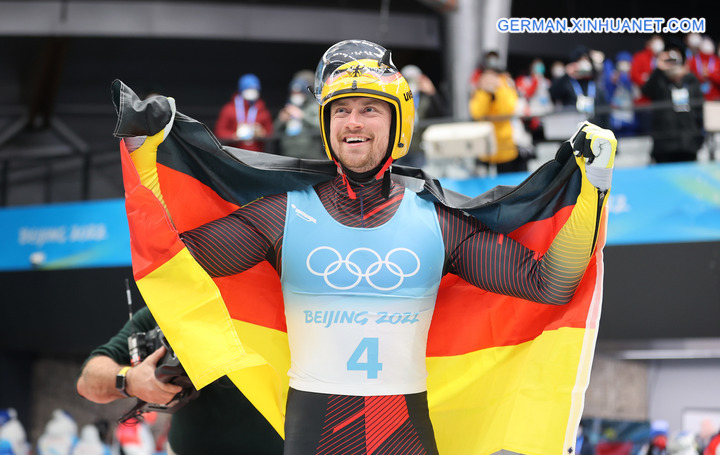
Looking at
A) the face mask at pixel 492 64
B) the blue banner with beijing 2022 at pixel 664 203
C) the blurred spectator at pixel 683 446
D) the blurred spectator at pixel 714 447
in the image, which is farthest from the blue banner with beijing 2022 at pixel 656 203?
the blurred spectator at pixel 683 446

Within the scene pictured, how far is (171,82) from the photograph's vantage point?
16375 millimetres

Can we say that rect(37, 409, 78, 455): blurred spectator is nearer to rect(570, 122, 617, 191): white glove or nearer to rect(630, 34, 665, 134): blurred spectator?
rect(630, 34, 665, 134): blurred spectator

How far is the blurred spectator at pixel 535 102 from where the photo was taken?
8.55 meters

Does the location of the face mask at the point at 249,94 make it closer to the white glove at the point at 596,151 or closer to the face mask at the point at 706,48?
the face mask at the point at 706,48

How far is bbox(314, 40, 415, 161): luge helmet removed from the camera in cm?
309

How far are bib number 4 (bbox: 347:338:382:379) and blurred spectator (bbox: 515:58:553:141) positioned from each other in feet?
19.1

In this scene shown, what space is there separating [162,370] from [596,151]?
5.43 feet

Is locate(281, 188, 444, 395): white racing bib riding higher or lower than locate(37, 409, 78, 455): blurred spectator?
higher

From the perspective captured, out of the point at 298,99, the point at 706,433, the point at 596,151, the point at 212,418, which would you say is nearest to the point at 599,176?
the point at 596,151

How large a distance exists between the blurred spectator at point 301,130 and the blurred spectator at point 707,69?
3.84 metres

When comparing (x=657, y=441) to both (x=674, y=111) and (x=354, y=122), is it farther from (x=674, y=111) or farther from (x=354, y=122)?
(x=354, y=122)

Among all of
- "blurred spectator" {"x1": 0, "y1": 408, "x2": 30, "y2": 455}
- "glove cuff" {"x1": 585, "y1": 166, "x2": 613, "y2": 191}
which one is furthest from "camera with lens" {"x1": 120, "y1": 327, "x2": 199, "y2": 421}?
"blurred spectator" {"x1": 0, "y1": 408, "x2": 30, "y2": 455}

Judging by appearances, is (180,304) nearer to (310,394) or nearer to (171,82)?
(310,394)

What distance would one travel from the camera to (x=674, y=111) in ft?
27.1
